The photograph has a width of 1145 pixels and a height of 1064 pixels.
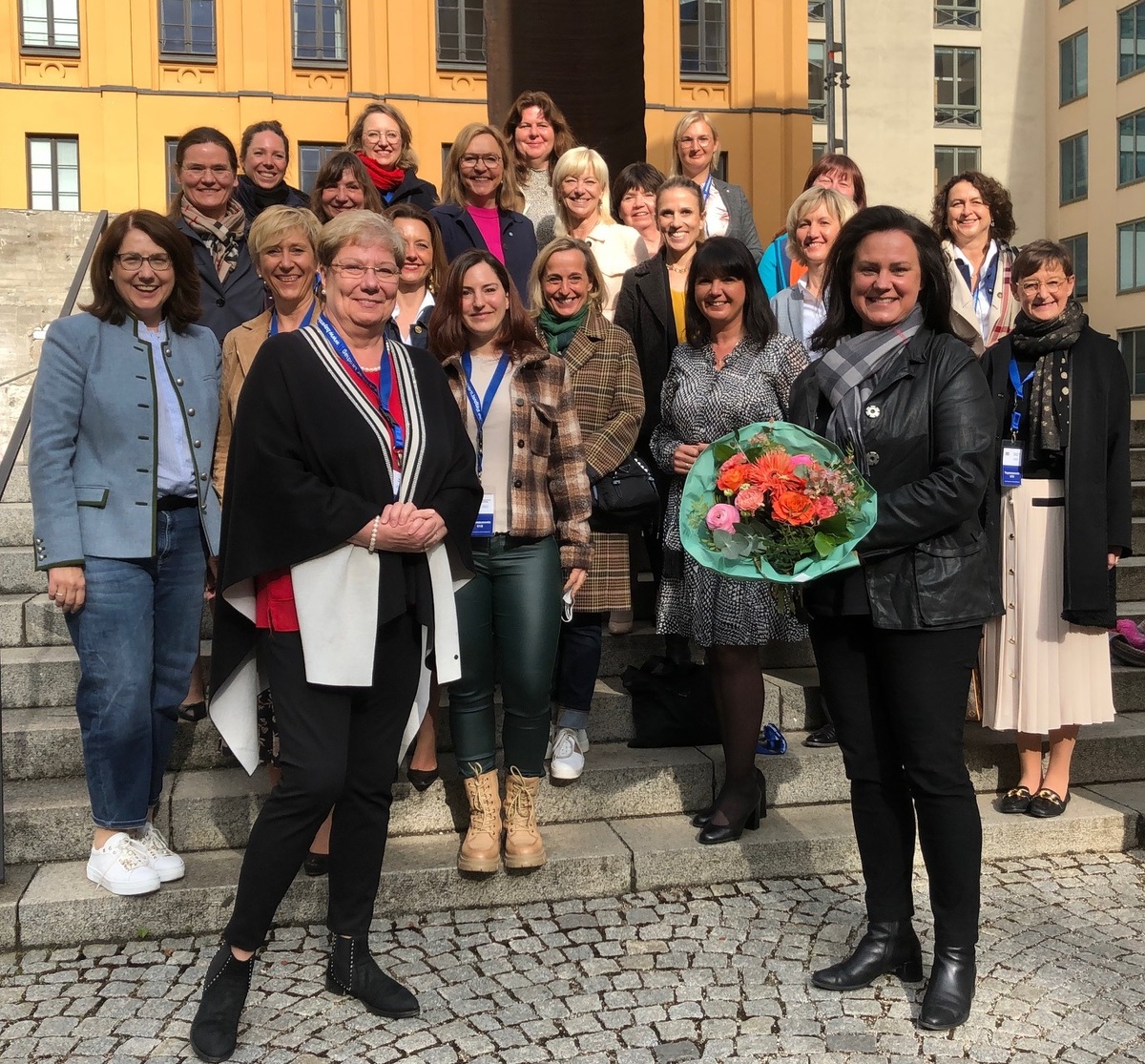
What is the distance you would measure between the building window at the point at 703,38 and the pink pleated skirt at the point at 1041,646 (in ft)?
92.3

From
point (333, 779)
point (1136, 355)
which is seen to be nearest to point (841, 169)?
point (333, 779)

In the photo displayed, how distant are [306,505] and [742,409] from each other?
1987mm

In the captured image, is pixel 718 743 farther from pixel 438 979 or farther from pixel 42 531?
pixel 42 531

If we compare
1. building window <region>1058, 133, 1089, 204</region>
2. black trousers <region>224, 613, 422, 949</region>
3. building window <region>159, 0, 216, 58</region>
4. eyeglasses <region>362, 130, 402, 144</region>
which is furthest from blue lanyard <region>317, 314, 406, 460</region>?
building window <region>1058, 133, 1089, 204</region>

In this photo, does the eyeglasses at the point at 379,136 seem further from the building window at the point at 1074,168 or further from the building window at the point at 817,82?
the building window at the point at 817,82

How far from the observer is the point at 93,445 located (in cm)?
426

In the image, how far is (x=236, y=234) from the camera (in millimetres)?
5508

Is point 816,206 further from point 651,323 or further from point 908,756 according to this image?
point 908,756

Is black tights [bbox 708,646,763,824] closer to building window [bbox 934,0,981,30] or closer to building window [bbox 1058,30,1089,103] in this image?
building window [bbox 1058,30,1089,103]

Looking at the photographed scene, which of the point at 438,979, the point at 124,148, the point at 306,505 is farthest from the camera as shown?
the point at 124,148

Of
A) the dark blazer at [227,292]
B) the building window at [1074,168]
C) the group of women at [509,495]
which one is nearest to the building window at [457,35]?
the building window at [1074,168]

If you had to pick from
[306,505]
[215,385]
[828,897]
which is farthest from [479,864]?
[215,385]

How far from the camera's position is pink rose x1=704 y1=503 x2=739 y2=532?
3602 mm

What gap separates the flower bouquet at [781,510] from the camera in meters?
3.51
